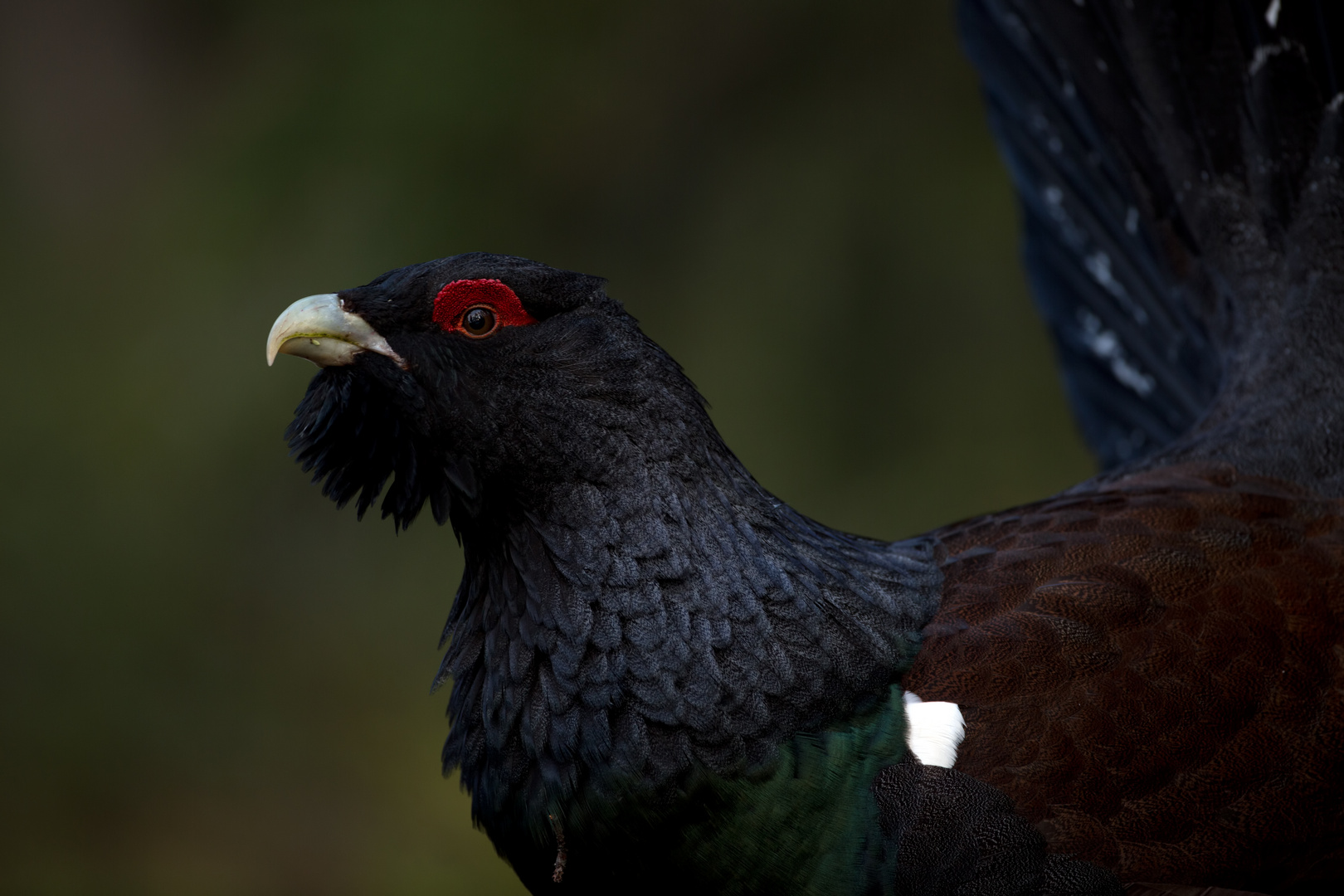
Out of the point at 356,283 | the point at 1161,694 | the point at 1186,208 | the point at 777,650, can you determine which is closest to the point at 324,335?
the point at 777,650

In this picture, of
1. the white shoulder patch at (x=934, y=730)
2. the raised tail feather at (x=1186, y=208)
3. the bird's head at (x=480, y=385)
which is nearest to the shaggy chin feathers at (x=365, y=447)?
the bird's head at (x=480, y=385)

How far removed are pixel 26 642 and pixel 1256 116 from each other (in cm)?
528

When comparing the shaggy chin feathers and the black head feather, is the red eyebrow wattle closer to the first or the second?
the black head feather

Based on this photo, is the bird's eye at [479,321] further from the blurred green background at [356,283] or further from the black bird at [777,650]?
the blurred green background at [356,283]

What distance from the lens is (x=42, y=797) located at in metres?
5.33

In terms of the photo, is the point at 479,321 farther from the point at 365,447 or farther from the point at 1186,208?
the point at 1186,208

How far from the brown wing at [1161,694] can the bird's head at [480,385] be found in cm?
71

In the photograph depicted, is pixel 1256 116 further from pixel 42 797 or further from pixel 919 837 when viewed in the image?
pixel 42 797

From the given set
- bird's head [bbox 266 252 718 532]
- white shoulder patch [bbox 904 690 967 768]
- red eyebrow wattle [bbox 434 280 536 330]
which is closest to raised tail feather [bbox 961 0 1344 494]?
white shoulder patch [bbox 904 690 967 768]

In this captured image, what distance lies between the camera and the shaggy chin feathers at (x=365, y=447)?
2.21m

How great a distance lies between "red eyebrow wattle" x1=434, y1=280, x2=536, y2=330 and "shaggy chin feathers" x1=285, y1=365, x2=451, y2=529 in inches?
7.1

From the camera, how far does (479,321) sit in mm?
2160

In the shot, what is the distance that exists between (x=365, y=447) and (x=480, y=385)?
0.97 ft

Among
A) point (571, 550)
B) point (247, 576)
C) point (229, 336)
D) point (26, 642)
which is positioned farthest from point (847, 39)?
point (26, 642)
